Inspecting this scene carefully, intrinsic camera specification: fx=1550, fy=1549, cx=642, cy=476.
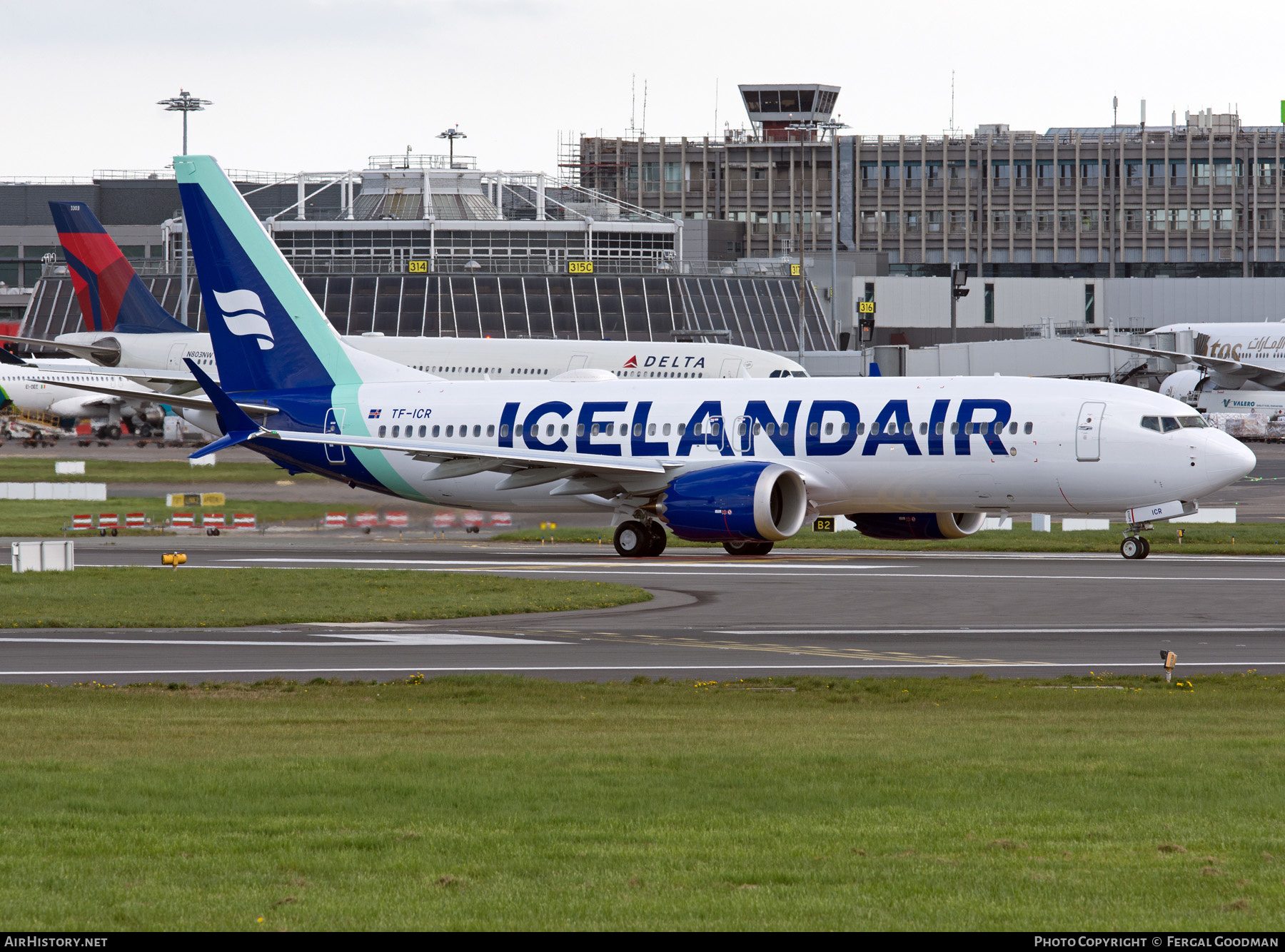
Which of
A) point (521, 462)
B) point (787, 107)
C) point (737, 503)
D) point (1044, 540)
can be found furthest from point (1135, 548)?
point (787, 107)

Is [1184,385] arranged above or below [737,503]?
above

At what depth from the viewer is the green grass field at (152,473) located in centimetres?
5378

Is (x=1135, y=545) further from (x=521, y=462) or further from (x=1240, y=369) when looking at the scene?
A: (x=1240, y=369)

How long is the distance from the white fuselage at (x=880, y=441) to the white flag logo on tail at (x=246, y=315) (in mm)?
4584

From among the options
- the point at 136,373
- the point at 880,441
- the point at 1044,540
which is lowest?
the point at 1044,540

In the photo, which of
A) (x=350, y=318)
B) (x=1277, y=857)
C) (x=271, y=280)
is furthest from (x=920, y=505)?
(x=350, y=318)

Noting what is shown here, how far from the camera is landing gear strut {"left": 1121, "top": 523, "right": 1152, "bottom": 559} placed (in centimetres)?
3706

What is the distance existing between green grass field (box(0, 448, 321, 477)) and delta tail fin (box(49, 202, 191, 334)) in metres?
12.3

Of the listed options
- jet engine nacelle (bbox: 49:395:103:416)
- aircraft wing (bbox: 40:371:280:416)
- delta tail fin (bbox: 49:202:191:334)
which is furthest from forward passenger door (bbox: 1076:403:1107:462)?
jet engine nacelle (bbox: 49:395:103:416)

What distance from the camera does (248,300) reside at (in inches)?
1692

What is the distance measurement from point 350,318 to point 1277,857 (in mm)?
104502

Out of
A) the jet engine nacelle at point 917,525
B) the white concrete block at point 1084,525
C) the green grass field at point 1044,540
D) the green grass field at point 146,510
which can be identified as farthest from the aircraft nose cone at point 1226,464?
the green grass field at point 146,510

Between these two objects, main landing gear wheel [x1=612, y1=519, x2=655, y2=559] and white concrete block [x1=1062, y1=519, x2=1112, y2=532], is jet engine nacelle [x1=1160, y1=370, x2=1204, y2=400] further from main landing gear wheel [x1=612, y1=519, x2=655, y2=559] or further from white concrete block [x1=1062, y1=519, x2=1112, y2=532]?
main landing gear wheel [x1=612, y1=519, x2=655, y2=559]

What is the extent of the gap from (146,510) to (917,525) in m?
25.9
